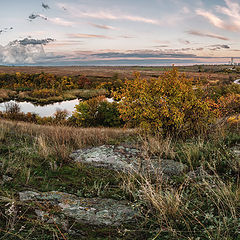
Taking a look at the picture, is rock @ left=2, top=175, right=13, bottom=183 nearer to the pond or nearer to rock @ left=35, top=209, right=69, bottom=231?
rock @ left=35, top=209, right=69, bottom=231

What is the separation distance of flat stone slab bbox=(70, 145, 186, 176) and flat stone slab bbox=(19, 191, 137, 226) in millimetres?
1244

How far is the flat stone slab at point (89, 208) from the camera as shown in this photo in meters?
2.71

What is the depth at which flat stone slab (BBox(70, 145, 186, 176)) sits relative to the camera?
436 cm

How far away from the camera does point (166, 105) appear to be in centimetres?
721

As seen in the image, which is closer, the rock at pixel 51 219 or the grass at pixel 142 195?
the grass at pixel 142 195

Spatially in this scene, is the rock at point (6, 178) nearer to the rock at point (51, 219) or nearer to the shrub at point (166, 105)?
the rock at point (51, 219)

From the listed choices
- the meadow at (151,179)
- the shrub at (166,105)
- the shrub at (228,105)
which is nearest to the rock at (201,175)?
the meadow at (151,179)

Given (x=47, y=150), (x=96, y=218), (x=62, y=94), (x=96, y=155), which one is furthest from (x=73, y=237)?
(x=62, y=94)

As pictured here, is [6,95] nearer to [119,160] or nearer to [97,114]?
[97,114]

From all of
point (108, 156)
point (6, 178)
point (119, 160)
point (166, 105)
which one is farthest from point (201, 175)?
point (166, 105)

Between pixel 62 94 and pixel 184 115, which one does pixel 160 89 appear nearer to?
pixel 184 115

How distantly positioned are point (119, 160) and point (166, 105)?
3.13m

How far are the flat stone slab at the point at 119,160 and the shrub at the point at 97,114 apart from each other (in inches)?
664

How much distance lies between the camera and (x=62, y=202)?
119 inches
